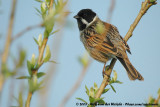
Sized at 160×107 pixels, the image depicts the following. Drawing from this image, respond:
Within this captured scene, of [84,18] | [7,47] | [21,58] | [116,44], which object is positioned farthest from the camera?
[84,18]

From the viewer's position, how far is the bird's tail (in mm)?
4342

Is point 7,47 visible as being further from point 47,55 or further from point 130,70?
point 130,70

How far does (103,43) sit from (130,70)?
994 mm

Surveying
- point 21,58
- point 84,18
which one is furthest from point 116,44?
point 21,58

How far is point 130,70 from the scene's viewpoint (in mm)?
4477

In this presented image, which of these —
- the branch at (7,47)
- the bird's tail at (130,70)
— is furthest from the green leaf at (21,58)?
the bird's tail at (130,70)

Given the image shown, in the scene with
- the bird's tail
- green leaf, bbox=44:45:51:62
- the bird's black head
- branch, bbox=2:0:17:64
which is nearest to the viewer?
branch, bbox=2:0:17:64

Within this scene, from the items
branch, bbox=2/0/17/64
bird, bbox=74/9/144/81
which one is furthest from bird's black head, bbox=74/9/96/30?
branch, bbox=2/0/17/64

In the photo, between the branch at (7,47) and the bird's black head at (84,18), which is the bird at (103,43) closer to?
the bird's black head at (84,18)

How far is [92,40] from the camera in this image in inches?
217

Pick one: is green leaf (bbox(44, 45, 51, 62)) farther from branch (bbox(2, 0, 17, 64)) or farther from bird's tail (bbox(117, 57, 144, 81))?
bird's tail (bbox(117, 57, 144, 81))

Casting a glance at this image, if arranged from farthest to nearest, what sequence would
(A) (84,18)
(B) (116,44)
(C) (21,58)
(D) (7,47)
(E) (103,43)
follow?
(A) (84,18)
(E) (103,43)
(B) (116,44)
(C) (21,58)
(D) (7,47)

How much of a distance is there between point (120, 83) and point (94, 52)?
9.41ft

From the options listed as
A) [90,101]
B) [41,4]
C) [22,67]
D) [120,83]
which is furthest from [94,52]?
[22,67]
